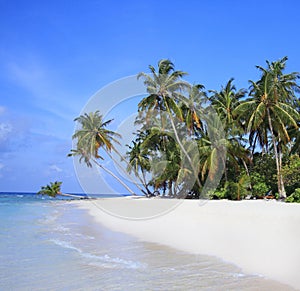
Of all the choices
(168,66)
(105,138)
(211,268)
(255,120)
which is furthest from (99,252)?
(105,138)

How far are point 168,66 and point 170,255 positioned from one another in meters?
20.3

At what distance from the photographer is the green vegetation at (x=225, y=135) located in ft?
66.7

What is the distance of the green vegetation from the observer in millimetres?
20344

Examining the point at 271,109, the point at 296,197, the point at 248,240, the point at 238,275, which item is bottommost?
the point at 238,275

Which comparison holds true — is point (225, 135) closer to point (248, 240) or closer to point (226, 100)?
point (226, 100)

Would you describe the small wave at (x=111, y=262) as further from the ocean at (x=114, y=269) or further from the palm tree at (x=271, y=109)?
→ the palm tree at (x=271, y=109)

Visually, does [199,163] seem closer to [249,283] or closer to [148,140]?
[148,140]

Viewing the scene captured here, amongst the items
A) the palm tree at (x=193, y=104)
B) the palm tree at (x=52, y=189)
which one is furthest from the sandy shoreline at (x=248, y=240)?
the palm tree at (x=52, y=189)

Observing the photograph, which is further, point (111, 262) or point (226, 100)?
point (226, 100)

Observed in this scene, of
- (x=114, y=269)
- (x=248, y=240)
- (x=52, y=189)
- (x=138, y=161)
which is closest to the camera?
(x=114, y=269)

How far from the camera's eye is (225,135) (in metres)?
21.8

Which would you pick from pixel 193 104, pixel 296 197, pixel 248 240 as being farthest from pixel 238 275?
pixel 193 104

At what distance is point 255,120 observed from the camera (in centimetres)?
1975

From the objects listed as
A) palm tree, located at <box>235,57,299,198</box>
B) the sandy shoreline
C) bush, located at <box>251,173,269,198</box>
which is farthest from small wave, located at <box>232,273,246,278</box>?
bush, located at <box>251,173,269,198</box>
